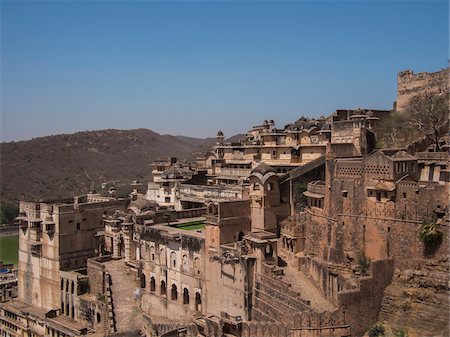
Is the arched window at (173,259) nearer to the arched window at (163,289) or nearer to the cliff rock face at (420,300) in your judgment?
the arched window at (163,289)

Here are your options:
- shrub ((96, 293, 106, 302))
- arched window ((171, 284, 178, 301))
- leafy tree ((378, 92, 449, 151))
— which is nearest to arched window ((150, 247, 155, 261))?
arched window ((171, 284, 178, 301))

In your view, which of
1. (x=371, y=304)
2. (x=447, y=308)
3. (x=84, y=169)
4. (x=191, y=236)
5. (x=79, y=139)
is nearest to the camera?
(x=447, y=308)

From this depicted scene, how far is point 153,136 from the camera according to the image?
168 m

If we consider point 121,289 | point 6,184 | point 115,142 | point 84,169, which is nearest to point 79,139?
point 115,142

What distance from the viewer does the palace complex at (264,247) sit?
19625mm

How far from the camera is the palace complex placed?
19.6 m

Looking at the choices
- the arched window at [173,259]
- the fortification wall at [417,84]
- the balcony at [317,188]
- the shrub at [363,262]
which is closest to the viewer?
the shrub at [363,262]

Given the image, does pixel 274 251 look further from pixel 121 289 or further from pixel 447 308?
pixel 121 289

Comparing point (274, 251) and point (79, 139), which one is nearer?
point (274, 251)

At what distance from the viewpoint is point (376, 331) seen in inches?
751

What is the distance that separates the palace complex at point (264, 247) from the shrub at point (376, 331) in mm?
298

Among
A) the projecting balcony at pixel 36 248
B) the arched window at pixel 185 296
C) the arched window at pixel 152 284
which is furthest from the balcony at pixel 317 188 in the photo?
the projecting balcony at pixel 36 248

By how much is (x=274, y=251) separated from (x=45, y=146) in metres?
117

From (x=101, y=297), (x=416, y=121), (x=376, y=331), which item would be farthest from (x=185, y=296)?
(x=416, y=121)
